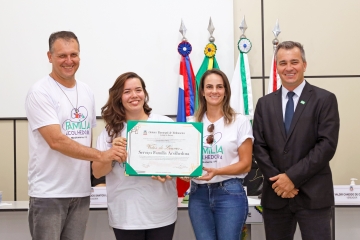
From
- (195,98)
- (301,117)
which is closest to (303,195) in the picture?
(301,117)

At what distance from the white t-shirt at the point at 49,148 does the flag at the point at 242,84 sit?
1.92 m

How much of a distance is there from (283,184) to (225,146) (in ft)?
1.31

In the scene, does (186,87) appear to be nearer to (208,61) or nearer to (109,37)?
(208,61)

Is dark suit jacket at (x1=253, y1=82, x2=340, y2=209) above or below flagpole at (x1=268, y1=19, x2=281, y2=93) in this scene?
below

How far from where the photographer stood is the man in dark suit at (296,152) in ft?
8.09

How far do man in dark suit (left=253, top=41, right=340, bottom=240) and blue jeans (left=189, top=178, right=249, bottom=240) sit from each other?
21cm

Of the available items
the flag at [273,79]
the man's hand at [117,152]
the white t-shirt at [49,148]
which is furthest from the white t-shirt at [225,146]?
the flag at [273,79]

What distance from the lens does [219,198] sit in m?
2.50

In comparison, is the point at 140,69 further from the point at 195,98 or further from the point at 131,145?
the point at 131,145

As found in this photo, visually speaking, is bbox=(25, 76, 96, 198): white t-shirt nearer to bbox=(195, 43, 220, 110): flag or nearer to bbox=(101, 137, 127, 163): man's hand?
bbox=(101, 137, 127, 163): man's hand

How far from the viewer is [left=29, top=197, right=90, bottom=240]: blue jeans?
2441mm

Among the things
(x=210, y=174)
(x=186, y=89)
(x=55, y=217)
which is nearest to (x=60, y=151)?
(x=55, y=217)

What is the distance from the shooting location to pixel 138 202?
7.80ft

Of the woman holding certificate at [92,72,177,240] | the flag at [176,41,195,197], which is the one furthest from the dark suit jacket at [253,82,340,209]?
the flag at [176,41,195,197]
